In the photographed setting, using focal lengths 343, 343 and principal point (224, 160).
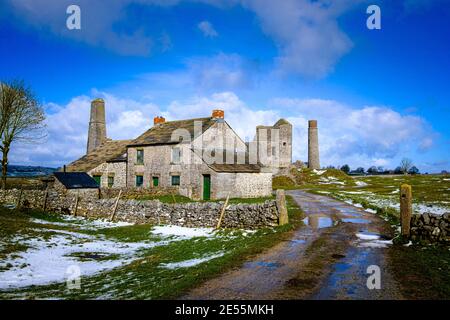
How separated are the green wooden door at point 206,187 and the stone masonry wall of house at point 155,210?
1069 cm

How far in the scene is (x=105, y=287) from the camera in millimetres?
9836

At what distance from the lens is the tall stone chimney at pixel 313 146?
261 feet

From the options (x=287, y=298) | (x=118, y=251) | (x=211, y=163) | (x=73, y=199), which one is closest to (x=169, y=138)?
(x=211, y=163)

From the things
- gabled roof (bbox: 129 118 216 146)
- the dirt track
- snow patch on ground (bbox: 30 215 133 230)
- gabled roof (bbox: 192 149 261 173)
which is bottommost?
snow patch on ground (bbox: 30 215 133 230)

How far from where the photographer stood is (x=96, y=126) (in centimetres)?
5362

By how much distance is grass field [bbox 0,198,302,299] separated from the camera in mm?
9597

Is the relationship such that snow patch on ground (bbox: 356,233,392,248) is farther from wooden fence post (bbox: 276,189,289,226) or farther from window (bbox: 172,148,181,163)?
window (bbox: 172,148,181,163)

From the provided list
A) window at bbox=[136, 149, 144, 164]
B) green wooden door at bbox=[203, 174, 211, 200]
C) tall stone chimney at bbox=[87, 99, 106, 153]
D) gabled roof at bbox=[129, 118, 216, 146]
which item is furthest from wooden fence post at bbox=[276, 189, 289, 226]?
tall stone chimney at bbox=[87, 99, 106, 153]

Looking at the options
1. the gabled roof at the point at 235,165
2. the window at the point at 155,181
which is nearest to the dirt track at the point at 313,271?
the gabled roof at the point at 235,165

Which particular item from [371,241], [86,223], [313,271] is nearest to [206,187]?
[86,223]

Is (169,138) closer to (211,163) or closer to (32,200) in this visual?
(211,163)

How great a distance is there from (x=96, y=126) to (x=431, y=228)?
162 feet

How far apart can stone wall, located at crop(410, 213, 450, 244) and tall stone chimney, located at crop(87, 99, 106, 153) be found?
47849mm

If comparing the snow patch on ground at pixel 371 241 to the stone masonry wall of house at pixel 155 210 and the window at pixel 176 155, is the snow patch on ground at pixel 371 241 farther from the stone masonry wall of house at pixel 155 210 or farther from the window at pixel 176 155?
the window at pixel 176 155
